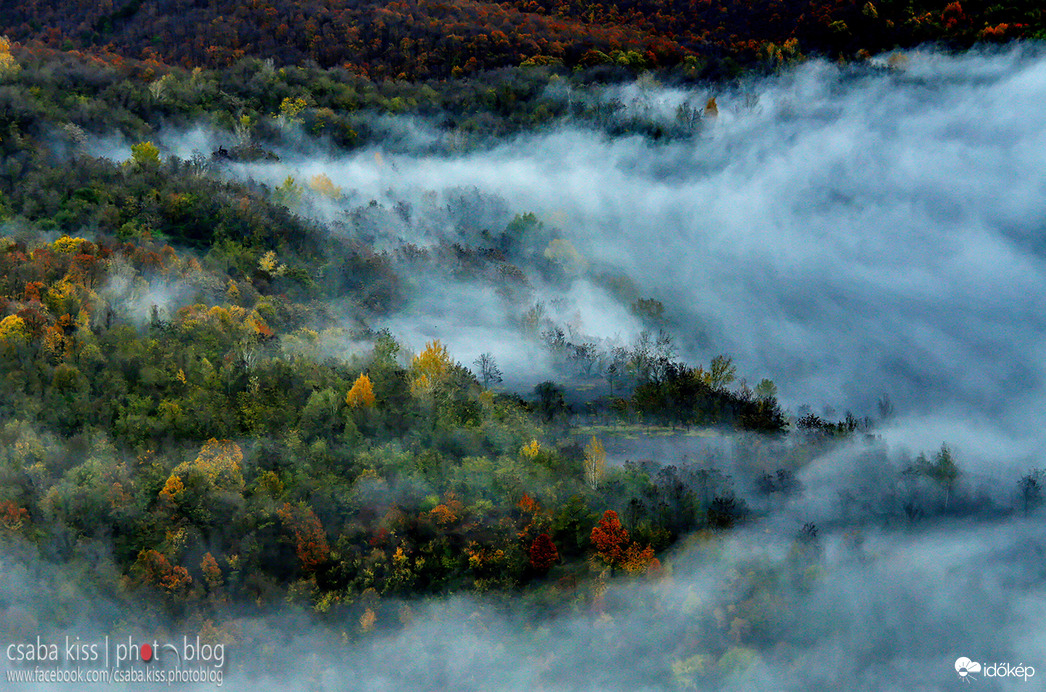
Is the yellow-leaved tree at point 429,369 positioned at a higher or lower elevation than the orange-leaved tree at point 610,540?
higher

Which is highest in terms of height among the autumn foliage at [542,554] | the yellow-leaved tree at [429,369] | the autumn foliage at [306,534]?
the yellow-leaved tree at [429,369]

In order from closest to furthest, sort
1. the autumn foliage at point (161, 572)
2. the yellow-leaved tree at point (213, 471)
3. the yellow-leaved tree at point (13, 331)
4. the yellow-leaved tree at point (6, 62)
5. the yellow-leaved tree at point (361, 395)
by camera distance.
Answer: the autumn foliage at point (161, 572) < the yellow-leaved tree at point (213, 471) < the yellow-leaved tree at point (13, 331) < the yellow-leaved tree at point (361, 395) < the yellow-leaved tree at point (6, 62)

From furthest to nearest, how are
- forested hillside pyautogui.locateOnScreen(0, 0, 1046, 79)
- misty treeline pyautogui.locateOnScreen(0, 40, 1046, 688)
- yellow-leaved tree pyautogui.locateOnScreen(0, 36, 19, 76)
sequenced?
forested hillside pyautogui.locateOnScreen(0, 0, 1046, 79)
yellow-leaved tree pyautogui.locateOnScreen(0, 36, 19, 76)
misty treeline pyautogui.locateOnScreen(0, 40, 1046, 688)

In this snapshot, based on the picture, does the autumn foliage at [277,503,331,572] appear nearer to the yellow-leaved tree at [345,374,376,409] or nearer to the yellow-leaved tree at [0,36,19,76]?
the yellow-leaved tree at [345,374,376,409]

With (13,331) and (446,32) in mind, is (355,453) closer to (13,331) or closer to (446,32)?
(13,331)

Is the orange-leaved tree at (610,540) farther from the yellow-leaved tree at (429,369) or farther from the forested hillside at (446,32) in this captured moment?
the forested hillside at (446,32)

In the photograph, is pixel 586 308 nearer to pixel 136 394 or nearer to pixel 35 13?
pixel 136 394

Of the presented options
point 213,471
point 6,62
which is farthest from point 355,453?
point 6,62

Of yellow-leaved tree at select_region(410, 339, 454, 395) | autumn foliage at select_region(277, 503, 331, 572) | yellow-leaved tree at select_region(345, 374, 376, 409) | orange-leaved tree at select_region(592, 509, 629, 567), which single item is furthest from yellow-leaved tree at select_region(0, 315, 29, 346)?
orange-leaved tree at select_region(592, 509, 629, 567)

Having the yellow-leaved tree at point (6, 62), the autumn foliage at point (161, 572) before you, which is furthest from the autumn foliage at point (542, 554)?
the yellow-leaved tree at point (6, 62)
